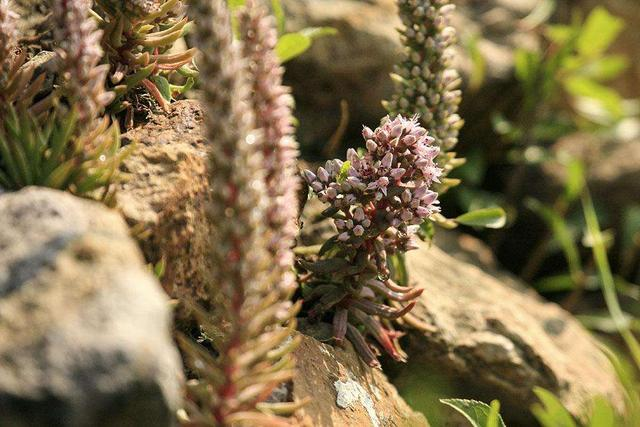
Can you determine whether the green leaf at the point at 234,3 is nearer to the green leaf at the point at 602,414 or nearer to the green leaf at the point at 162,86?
the green leaf at the point at 162,86

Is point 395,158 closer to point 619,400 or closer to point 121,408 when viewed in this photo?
point 121,408

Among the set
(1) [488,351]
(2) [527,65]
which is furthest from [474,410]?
(2) [527,65]

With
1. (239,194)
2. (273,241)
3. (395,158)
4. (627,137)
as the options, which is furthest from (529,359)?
(627,137)

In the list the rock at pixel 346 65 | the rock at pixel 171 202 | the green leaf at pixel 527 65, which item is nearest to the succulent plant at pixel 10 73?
the rock at pixel 171 202

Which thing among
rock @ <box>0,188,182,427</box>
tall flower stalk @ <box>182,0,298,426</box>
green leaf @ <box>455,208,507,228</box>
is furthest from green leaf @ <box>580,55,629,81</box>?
rock @ <box>0,188,182,427</box>

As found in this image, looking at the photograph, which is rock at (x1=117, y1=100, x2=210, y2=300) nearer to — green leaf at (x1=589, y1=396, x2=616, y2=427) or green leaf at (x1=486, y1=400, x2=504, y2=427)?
green leaf at (x1=486, y1=400, x2=504, y2=427)
